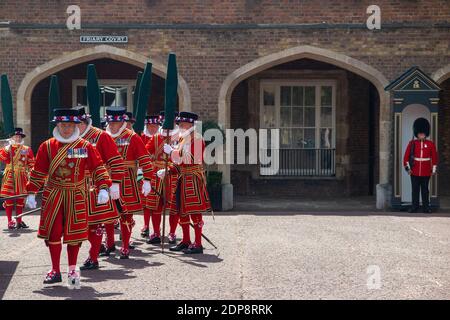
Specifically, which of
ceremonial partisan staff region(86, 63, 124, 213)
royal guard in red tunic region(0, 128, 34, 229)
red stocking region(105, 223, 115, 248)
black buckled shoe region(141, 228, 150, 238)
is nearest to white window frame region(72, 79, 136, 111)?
royal guard in red tunic region(0, 128, 34, 229)

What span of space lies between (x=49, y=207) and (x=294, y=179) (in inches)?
433

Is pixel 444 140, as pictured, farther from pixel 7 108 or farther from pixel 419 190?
pixel 7 108

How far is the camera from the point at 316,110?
1747 centimetres

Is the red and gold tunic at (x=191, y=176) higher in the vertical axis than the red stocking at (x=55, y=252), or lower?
higher

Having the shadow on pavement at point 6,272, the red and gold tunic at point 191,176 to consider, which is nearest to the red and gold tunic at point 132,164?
the red and gold tunic at point 191,176

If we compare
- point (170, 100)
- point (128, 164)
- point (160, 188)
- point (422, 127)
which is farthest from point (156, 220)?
point (422, 127)

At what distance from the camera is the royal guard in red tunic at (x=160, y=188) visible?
9191 millimetres

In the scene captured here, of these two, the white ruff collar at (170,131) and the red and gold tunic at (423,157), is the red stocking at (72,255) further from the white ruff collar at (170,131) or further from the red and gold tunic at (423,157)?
the red and gold tunic at (423,157)

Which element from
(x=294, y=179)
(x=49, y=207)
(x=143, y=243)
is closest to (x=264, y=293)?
(x=49, y=207)

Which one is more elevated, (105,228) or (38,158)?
(38,158)

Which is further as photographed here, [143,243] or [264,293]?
[143,243]

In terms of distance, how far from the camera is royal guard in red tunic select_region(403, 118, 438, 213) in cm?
1370

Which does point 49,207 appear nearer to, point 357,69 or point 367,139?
point 357,69
